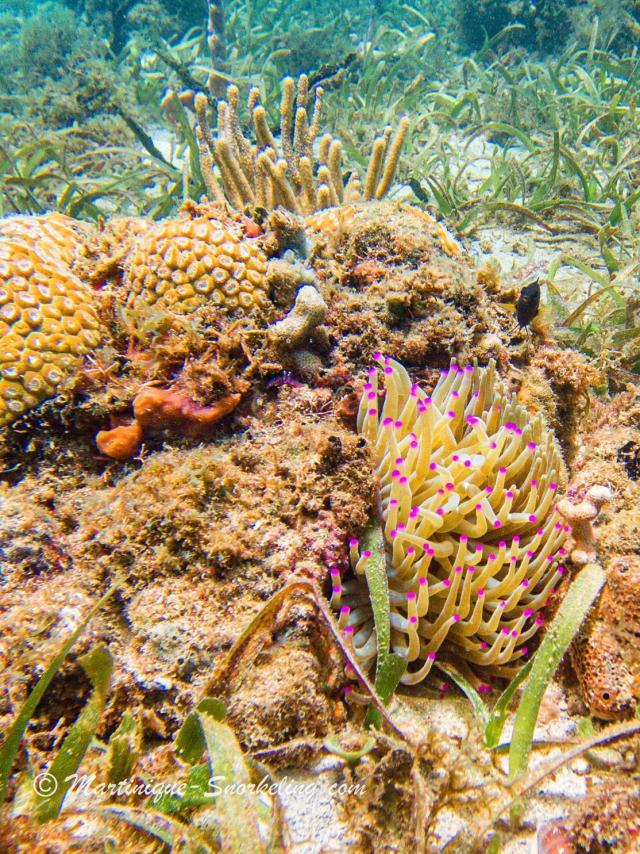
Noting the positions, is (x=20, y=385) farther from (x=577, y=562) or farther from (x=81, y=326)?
(x=577, y=562)

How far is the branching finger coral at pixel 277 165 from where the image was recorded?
A: 3742mm

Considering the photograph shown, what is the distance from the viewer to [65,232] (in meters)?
2.88

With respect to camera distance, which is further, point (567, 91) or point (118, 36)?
point (118, 36)

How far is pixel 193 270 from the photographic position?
2568mm

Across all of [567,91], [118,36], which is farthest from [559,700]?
[118,36]

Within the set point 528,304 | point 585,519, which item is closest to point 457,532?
point 585,519

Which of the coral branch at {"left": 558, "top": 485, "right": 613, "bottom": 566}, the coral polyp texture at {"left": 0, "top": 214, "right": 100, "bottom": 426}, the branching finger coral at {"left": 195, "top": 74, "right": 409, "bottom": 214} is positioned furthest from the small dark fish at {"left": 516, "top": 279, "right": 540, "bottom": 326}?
the coral polyp texture at {"left": 0, "top": 214, "right": 100, "bottom": 426}

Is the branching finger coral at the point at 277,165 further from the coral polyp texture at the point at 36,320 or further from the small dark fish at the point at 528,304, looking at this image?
the small dark fish at the point at 528,304

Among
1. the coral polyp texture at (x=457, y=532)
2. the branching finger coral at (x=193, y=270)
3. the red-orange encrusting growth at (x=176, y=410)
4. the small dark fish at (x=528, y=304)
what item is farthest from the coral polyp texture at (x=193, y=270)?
the small dark fish at (x=528, y=304)

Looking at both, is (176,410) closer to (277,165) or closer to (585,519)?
(585,519)

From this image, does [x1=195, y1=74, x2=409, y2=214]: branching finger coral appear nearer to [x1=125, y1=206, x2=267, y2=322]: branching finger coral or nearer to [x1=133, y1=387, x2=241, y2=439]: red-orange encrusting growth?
[x1=125, y1=206, x2=267, y2=322]: branching finger coral

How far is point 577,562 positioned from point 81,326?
277 centimetres

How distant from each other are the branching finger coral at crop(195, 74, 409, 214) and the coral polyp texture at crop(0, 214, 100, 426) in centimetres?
171

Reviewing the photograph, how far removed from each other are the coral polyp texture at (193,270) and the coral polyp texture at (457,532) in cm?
91
